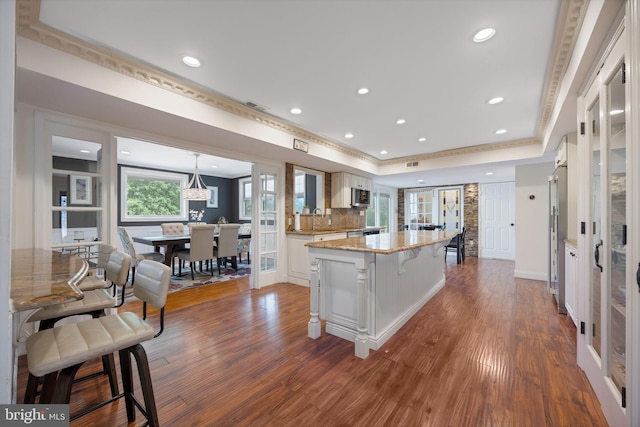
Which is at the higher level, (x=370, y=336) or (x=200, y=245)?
(x=200, y=245)

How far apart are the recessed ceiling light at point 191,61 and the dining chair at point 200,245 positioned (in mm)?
2931

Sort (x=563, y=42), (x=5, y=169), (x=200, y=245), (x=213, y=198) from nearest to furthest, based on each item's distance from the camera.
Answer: (x=5, y=169), (x=563, y=42), (x=200, y=245), (x=213, y=198)

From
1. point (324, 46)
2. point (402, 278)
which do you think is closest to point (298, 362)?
point (402, 278)

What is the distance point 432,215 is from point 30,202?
28.7 feet

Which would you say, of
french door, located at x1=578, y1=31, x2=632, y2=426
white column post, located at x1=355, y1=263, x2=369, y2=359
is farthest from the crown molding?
white column post, located at x1=355, y1=263, x2=369, y2=359

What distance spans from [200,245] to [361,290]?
347 centimetres

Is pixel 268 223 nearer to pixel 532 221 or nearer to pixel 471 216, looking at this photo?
pixel 532 221

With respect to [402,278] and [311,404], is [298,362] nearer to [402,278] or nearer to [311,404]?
[311,404]

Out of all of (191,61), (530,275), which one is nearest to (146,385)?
(191,61)

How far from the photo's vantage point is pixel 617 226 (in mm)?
1399

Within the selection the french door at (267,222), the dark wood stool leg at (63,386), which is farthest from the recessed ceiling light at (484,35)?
the french door at (267,222)

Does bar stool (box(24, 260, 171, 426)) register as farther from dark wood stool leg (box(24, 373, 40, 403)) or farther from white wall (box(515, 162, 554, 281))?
white wall (box(515, 162, 554, 281))

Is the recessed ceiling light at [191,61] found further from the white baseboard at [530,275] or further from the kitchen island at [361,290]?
the white baseboard at [530,275]

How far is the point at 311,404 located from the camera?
1.62 m
